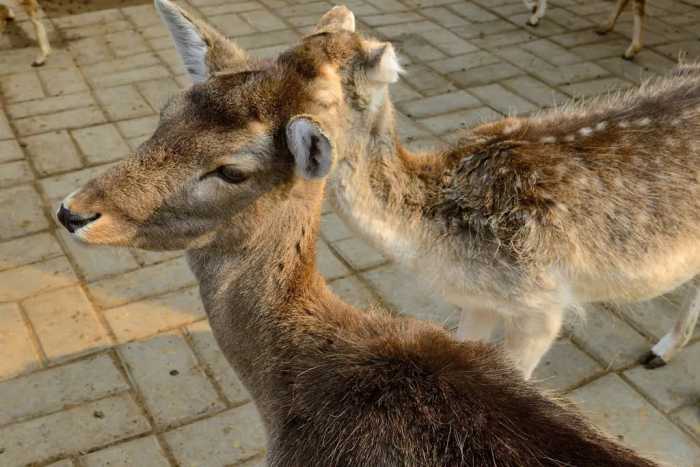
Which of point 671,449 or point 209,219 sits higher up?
point 209,219

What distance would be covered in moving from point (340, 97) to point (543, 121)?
132 cm

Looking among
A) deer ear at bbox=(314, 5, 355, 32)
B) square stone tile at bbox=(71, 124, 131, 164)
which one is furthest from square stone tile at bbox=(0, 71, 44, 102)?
deer ear at bbox=(314, 5, 355, 32)

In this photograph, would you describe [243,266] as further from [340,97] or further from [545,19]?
[545,19]

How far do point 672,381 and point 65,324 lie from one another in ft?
12.2

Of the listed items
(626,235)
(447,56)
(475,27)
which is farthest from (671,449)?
(475,27)

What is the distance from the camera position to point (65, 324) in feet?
15.4

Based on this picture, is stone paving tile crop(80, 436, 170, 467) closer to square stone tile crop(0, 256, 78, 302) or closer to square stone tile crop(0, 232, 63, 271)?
square stone tile crop(0, 256, 78, 302)

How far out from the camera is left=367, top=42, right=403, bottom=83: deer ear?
3.34 meters

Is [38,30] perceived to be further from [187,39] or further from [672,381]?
[672,381]

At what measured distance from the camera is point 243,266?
112 inches

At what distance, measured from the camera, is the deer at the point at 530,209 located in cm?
356

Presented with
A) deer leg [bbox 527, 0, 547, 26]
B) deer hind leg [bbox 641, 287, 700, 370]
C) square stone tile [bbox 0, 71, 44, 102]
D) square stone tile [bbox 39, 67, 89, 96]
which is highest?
deer hind leg [bbox 641, 287, 700, 370]

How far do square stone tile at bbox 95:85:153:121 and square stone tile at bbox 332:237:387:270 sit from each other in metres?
2.61

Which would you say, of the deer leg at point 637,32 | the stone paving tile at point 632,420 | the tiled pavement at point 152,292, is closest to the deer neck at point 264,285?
the tiled pavement at point 152,292
